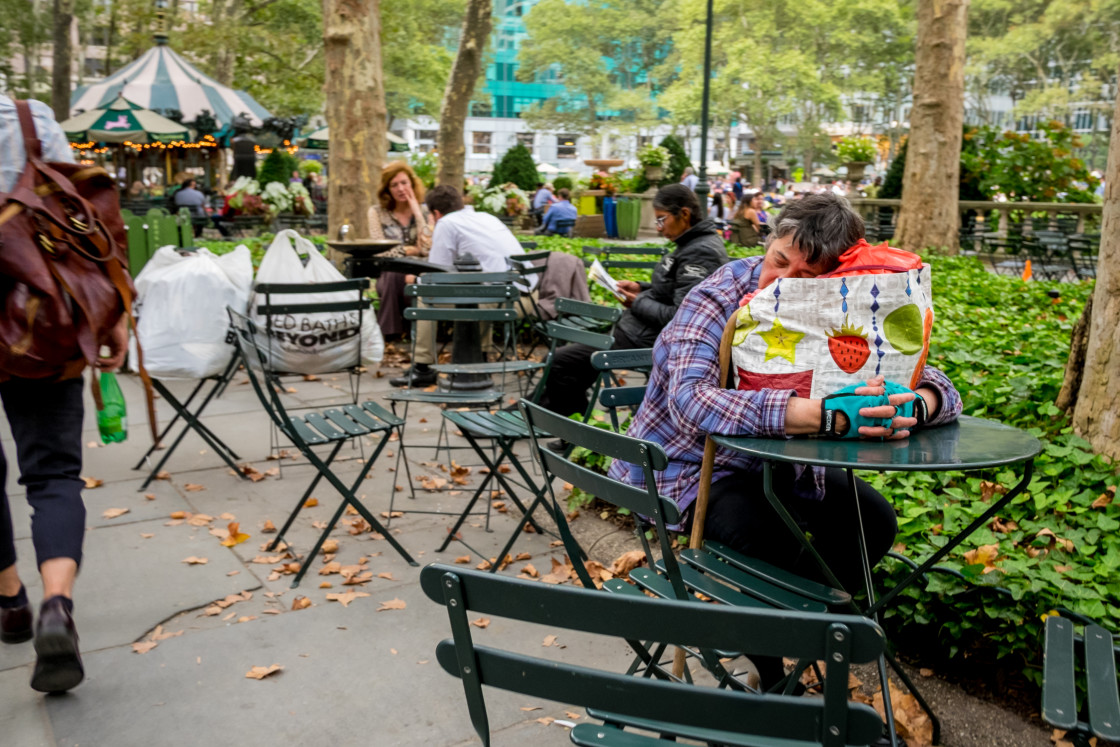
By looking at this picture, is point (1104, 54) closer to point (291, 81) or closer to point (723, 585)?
point (291, 81)

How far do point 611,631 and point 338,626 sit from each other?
2344 mm

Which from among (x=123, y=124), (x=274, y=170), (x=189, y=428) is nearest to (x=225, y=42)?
(x=274, y=170)

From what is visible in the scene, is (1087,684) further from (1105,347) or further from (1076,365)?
(1076,365)

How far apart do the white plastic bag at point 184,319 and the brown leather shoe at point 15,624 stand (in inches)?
88.3

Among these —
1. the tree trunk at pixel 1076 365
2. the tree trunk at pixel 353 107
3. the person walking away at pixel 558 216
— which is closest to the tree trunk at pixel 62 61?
the person walking away at pixel 558 216

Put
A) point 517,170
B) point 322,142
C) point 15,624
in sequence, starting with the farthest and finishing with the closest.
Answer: point 322,142
point 517,170
point 15,624

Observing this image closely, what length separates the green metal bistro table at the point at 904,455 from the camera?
7.71 ft

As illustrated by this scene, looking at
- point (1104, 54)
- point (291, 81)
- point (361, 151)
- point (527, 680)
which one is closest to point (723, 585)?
point (527, 680)

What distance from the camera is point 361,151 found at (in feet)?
38.7

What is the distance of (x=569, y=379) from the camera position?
606 cm

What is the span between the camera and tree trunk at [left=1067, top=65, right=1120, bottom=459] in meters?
4.17

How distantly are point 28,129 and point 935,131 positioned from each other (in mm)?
13499

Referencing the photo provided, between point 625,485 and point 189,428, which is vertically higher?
point 625,485

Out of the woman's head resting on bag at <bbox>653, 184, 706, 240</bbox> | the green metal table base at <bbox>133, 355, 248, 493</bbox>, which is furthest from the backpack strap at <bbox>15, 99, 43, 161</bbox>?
the woman's head resting on bag at <bbox>653, 184, 706, 240</bbox>
